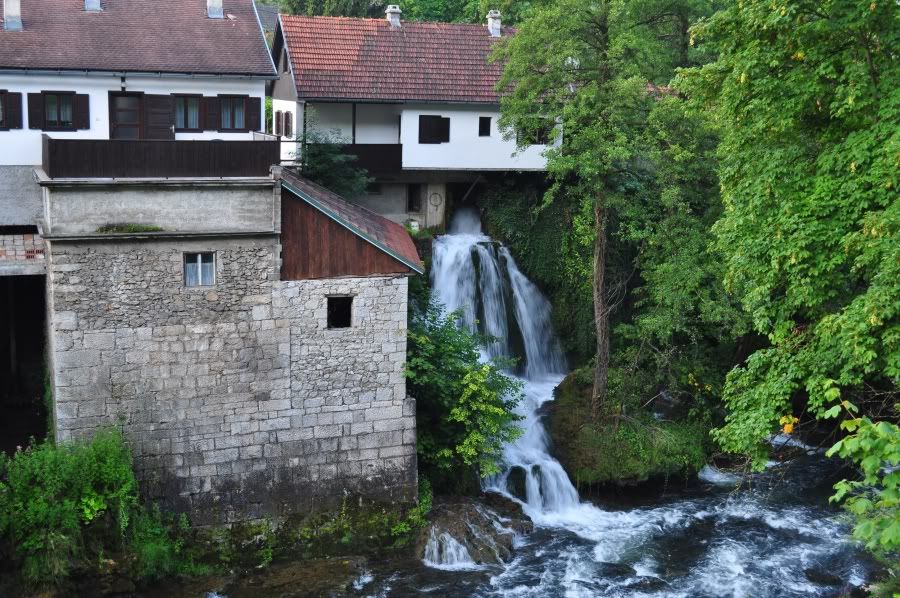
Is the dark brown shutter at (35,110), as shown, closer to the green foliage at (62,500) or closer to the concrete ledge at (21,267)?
the concrete ledge at (21,267)

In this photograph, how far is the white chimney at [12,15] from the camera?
2503 centimetres

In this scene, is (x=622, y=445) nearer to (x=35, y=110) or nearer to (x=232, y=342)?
(x=232, y=342)

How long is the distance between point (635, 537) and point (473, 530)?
3794 mm

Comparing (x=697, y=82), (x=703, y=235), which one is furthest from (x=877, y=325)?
(x=703, y=235)

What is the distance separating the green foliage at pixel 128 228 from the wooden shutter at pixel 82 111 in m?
7.21

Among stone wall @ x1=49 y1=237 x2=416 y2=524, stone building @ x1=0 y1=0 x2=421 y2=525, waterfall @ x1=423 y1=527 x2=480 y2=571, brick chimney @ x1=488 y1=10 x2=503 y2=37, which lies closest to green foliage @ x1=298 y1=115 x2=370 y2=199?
stone building @ x1=0 y1=0 x2=421 y2=525

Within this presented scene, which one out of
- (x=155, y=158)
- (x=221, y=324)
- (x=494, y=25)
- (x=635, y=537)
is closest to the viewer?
(x=155, y=158)

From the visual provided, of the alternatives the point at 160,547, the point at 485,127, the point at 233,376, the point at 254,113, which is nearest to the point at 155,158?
the point at 233,376

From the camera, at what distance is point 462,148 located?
30.4m

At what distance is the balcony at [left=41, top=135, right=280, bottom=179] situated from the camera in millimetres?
18984

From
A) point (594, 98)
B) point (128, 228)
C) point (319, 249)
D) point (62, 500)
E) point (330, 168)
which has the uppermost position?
point (594, 98)

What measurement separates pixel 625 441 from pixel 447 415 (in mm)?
5348

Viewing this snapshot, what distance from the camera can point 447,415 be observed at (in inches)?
874

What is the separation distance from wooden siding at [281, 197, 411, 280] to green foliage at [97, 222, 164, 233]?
8.38ft
